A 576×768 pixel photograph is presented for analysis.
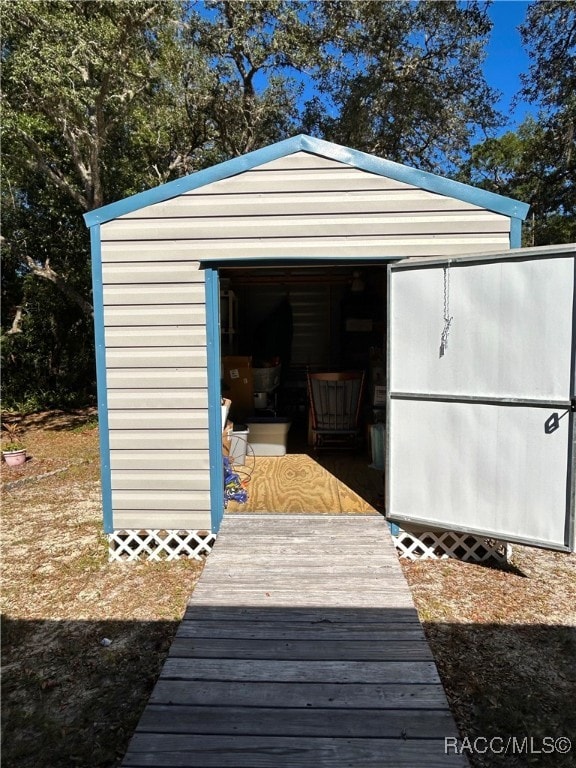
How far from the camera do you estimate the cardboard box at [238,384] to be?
7293 millimetres

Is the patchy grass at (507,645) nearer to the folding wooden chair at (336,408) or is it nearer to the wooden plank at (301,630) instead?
the wooden plank at (301,630)

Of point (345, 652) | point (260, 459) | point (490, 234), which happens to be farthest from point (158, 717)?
point (260, 459)

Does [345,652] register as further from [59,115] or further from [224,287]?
[59,115]

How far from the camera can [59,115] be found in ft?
27.1

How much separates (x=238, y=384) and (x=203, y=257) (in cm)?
337

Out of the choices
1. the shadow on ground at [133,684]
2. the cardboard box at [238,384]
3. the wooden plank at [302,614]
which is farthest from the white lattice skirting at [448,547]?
the cardboard box at [238,384]

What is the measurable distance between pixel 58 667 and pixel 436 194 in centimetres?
426

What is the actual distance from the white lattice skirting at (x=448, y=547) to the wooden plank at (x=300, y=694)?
2029mm

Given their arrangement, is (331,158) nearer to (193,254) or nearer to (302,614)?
(193,254)

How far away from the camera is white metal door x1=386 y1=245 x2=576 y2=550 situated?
3467 millimetres

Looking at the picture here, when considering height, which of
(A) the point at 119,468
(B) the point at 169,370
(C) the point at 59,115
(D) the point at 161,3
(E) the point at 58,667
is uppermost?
(D) the point at 161,3

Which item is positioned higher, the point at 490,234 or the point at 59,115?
the point at 59,115

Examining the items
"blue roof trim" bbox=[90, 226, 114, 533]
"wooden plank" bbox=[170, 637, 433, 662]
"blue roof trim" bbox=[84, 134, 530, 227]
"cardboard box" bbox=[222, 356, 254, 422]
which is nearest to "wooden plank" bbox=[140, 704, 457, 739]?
"wooden plank" bbox=[170, 637, 433, 662]

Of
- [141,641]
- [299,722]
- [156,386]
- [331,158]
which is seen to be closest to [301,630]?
[299,722]
